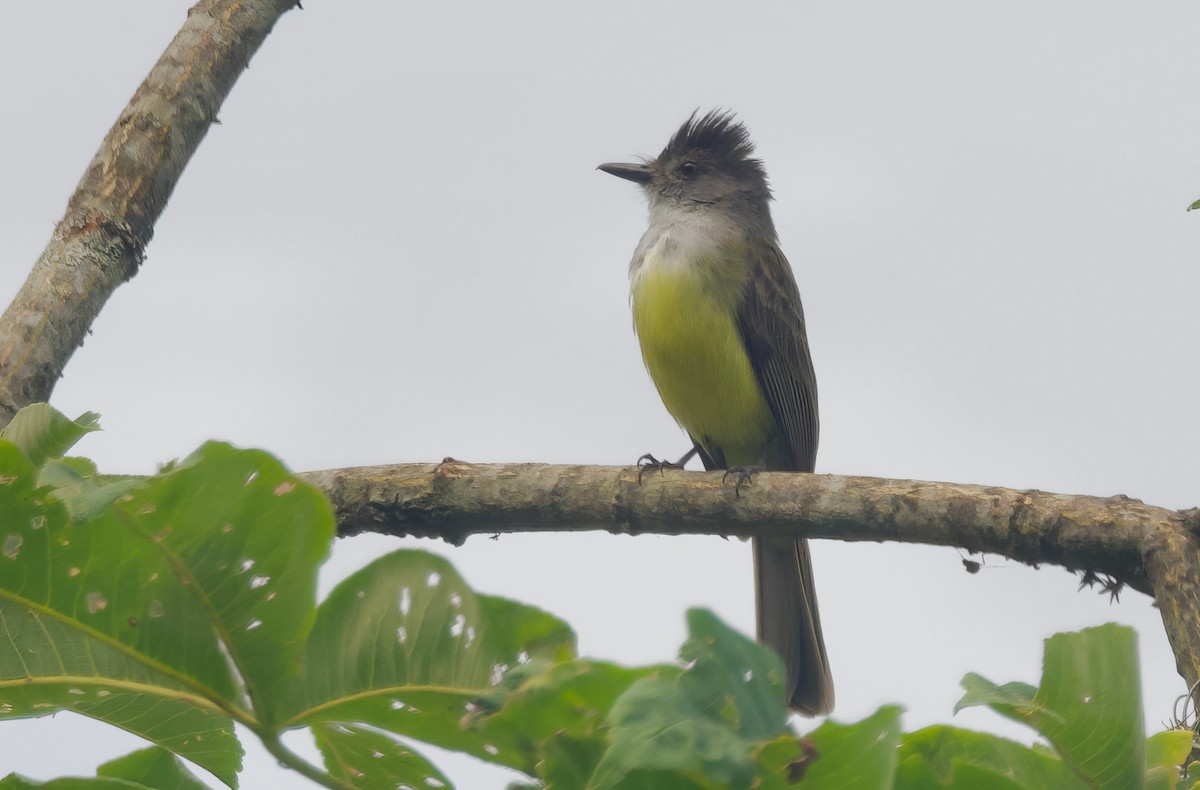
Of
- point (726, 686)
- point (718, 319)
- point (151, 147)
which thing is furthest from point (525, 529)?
point (726, 686)

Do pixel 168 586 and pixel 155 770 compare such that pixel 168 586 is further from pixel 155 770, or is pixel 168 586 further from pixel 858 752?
pixel 858 752

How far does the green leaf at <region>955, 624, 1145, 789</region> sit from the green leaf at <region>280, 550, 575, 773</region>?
0.37 m

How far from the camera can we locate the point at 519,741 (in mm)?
944

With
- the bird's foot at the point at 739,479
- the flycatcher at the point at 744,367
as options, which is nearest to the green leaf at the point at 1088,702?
the bird's foot at the point at 739,479

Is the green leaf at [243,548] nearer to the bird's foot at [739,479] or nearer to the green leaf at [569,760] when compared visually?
the green leaf at [569,760]

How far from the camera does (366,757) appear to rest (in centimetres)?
121

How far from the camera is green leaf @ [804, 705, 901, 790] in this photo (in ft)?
2.75

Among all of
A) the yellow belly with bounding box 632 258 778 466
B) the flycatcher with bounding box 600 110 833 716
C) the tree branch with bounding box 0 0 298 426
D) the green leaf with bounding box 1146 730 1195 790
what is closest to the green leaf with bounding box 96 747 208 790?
the green leaf with bounding box 1146 730 1195 790

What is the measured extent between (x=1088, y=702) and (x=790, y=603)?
5.56 metres

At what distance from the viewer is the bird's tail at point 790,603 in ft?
20.7

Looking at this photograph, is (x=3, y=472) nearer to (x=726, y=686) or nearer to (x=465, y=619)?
(x=465, y=619)

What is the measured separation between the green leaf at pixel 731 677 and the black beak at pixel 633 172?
7205 mm

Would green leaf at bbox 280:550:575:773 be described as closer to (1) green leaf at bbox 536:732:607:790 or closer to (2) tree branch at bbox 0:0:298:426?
(1) green leaf at bbox 536:732:607:790

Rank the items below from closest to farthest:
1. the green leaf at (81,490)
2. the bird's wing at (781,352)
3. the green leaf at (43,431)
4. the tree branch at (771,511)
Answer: the green leaf at (81,490), the green leaf at (43,431), the tree branch at (771,511), the bird's wing at (781,352)
